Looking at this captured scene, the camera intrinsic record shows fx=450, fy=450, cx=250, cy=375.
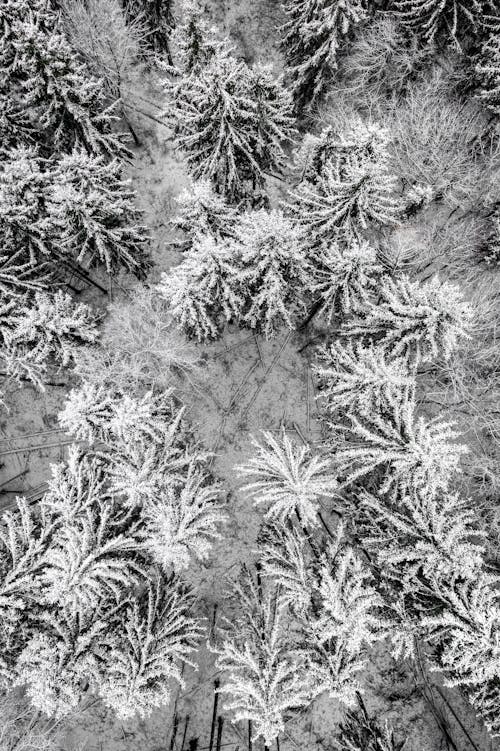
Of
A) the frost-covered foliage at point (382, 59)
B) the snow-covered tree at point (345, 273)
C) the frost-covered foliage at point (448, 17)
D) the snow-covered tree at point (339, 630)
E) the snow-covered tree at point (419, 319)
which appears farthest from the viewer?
the frost-covered foliage at point (382, 59)

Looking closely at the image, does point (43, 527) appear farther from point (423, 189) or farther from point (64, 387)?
point (423, 189)

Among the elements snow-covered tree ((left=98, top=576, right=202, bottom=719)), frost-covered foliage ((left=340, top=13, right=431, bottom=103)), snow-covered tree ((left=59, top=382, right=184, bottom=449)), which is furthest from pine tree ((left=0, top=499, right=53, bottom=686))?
frost-covered foliage ((left=340, top=13, right=431, bottom=103))

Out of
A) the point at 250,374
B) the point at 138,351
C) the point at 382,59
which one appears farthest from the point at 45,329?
the point at 382,59

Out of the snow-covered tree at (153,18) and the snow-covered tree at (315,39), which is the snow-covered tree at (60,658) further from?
the snow-covered tree at (153,18)

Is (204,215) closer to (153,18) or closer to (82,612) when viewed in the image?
(153,18)

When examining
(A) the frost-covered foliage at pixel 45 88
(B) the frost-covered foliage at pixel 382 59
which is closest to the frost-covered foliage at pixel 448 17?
(B) the frost-covered foliage at pixel 382 59

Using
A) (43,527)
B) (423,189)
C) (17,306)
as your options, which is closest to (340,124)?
(423,189)
